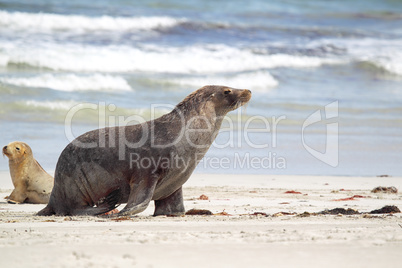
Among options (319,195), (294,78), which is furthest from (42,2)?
(319,195)

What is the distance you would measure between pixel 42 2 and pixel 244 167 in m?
21.5

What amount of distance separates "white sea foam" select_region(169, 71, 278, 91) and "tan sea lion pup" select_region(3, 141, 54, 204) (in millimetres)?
11452

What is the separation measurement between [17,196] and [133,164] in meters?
2.52

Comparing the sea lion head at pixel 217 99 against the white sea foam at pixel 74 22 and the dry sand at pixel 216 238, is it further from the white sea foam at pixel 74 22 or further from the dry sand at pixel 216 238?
the white sea foam at pixel 74 22

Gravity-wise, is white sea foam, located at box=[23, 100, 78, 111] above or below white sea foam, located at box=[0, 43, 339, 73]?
below

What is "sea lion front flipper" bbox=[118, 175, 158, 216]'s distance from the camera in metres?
6.24

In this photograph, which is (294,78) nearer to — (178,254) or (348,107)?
(348,107)

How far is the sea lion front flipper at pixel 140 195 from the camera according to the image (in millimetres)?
6238

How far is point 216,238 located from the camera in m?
4.84

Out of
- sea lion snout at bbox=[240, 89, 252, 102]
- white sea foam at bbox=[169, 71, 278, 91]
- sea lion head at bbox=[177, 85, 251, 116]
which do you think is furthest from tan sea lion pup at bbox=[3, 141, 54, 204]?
white sea foam at bbox=[169, 71, 278, 91]

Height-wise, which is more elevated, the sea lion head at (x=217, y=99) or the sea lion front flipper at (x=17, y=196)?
the sea lion head at (x=217, y=99)

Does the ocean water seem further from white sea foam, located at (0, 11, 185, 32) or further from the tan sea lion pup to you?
the tan sea lion pup

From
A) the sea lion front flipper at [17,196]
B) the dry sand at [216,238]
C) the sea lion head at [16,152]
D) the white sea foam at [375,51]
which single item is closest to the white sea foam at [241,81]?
the white sea foam at [375,51]

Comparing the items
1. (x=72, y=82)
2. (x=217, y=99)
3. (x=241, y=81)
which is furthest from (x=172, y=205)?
(x=241, y=81)
